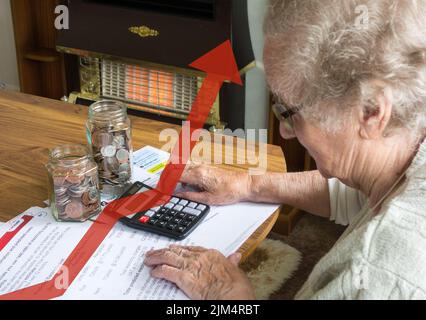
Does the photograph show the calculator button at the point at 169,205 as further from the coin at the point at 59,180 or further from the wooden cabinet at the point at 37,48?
the wooden cabinet at the point at 37,48

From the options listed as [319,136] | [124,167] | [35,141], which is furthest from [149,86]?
[319,136]

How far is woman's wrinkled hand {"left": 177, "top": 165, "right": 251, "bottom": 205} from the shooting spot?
115cm

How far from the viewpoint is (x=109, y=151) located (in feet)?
3.72

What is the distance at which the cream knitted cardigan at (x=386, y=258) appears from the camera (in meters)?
0.78

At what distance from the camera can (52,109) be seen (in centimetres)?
152

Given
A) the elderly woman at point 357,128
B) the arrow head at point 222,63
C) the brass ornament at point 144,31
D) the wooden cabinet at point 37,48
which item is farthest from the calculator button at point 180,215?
the wooden cabinet at point 37,48

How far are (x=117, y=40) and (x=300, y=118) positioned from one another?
158 centimetres

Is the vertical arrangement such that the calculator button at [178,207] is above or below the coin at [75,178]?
below

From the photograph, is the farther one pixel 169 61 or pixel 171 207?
pixel 169 61

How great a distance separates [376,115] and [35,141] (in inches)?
32.0

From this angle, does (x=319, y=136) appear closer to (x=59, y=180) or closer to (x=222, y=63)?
(x=59, y=180)

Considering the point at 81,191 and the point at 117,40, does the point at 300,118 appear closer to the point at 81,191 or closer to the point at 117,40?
the point at 81,191

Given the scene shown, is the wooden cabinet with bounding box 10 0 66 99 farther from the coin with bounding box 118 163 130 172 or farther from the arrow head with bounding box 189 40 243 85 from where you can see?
the coin with bounding box 118 163 130 172

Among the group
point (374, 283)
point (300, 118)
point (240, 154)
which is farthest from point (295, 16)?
point (240, 154)
